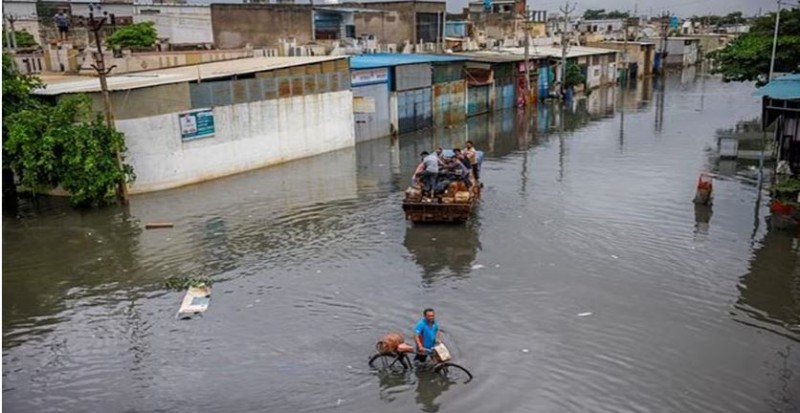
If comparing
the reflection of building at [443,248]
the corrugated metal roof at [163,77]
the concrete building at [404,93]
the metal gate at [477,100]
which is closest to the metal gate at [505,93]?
the metal gate at [477,100]

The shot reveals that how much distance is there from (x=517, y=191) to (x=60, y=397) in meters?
14.8

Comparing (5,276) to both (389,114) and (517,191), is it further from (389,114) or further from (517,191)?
(389,114)

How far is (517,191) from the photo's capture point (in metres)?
21.2

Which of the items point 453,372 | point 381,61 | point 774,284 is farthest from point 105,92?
point 774,284

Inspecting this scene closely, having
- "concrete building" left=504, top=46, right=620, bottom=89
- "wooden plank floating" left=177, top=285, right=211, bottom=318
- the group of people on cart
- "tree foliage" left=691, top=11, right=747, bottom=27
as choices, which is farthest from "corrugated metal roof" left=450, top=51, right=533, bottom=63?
"tree foliage" left=691, top=11, right=747, bottom=27

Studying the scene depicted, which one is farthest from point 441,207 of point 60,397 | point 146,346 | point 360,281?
point 60,397

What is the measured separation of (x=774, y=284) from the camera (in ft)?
44.1

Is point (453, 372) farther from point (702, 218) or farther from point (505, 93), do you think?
point (505, 93)

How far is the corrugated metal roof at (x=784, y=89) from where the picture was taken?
58.3 feet

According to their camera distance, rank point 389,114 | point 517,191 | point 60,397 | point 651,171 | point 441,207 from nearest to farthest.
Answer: point 60,397, point 441,207, point 517,191, point 651,171, point 389,114

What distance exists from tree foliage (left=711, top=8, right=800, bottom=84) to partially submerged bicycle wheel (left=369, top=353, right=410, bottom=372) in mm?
25165

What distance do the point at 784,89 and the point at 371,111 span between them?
1621 centimetres

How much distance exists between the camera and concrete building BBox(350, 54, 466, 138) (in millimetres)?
30625

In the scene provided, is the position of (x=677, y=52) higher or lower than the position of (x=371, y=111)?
higher
